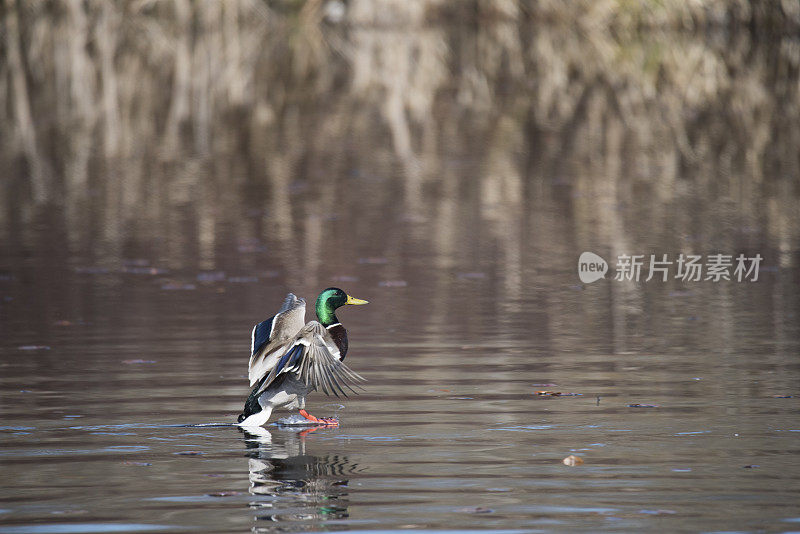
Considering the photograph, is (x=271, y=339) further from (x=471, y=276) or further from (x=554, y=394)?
(x=471, y=276)

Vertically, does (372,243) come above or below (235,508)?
above

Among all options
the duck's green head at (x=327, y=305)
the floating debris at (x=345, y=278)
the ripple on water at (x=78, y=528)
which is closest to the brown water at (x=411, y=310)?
the ripple on water at (x=78, y=528)

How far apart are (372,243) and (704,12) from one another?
30.6 m

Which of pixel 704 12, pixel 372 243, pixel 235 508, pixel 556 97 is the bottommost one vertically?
pixel 235 508

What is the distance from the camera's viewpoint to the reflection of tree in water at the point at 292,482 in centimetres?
614

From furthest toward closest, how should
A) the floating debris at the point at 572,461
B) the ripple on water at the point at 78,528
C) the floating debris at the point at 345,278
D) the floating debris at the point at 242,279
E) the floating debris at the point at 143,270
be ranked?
the floating debris at the point at 143,270, the floating debris at the point at 345,278, the floating debris at the point at 242,279, the floating debris at the point at 572,461, the ripple on water at the point at 78,528

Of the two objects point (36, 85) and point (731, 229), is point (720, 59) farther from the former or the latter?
point (731, 229)

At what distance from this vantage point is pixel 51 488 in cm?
654

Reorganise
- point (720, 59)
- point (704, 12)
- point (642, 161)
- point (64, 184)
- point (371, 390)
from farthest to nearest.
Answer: point (704, 12), point (720, 59), point (642, 161), point (64, 184), point (371, 390)

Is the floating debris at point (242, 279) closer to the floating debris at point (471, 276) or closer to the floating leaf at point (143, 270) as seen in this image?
the floating leaf at point (143, 270)

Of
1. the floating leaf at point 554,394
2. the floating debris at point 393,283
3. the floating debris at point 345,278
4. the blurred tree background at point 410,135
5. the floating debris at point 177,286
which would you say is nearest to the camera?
the floating leaf at point 554,394

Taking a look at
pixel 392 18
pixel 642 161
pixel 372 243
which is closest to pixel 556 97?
pixel 642 161

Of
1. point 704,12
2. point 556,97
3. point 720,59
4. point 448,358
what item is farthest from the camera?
point 704,12

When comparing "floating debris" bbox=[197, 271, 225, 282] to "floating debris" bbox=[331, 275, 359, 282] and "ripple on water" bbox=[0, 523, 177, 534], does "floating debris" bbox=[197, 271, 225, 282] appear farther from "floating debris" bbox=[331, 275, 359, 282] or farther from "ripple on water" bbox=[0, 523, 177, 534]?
"ripple on water" bbox=[0, 523, 177, 534]
